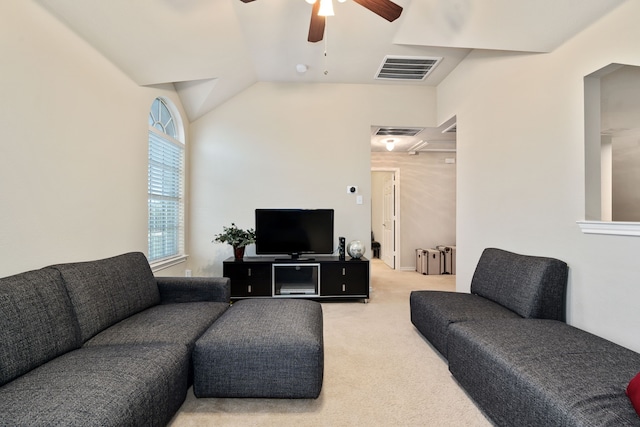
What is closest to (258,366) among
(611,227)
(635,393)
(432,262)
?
(635,393)

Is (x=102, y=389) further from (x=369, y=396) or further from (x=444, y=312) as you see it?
(x=444, y=312)

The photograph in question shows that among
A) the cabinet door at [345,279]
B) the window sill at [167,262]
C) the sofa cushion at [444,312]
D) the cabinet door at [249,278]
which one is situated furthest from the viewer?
the cabinet door at [345,279]

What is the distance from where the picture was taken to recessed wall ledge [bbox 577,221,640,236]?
5.64ft

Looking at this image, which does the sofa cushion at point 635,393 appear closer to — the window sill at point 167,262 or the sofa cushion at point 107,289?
the sofa cushion at point 107,289

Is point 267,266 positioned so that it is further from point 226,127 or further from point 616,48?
point 616,48

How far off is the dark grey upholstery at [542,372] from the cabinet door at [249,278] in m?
2.31

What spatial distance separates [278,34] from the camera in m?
3.07

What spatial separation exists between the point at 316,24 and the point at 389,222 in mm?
4780

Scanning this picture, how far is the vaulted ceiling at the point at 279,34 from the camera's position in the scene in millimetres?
2115

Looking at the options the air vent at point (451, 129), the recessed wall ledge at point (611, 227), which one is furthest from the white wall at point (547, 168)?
the air vent at point (451, 129)

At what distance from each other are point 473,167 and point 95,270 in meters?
3.59

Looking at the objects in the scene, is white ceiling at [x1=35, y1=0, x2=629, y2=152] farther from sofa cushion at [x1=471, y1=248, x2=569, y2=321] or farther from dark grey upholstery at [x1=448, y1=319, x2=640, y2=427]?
dark grey upholstery at [x1=448, y1=319, x2=640, y2=427]

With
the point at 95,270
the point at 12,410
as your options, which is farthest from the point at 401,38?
the point at 12,410

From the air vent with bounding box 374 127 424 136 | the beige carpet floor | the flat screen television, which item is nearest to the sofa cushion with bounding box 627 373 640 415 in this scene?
the beige carpet floor
